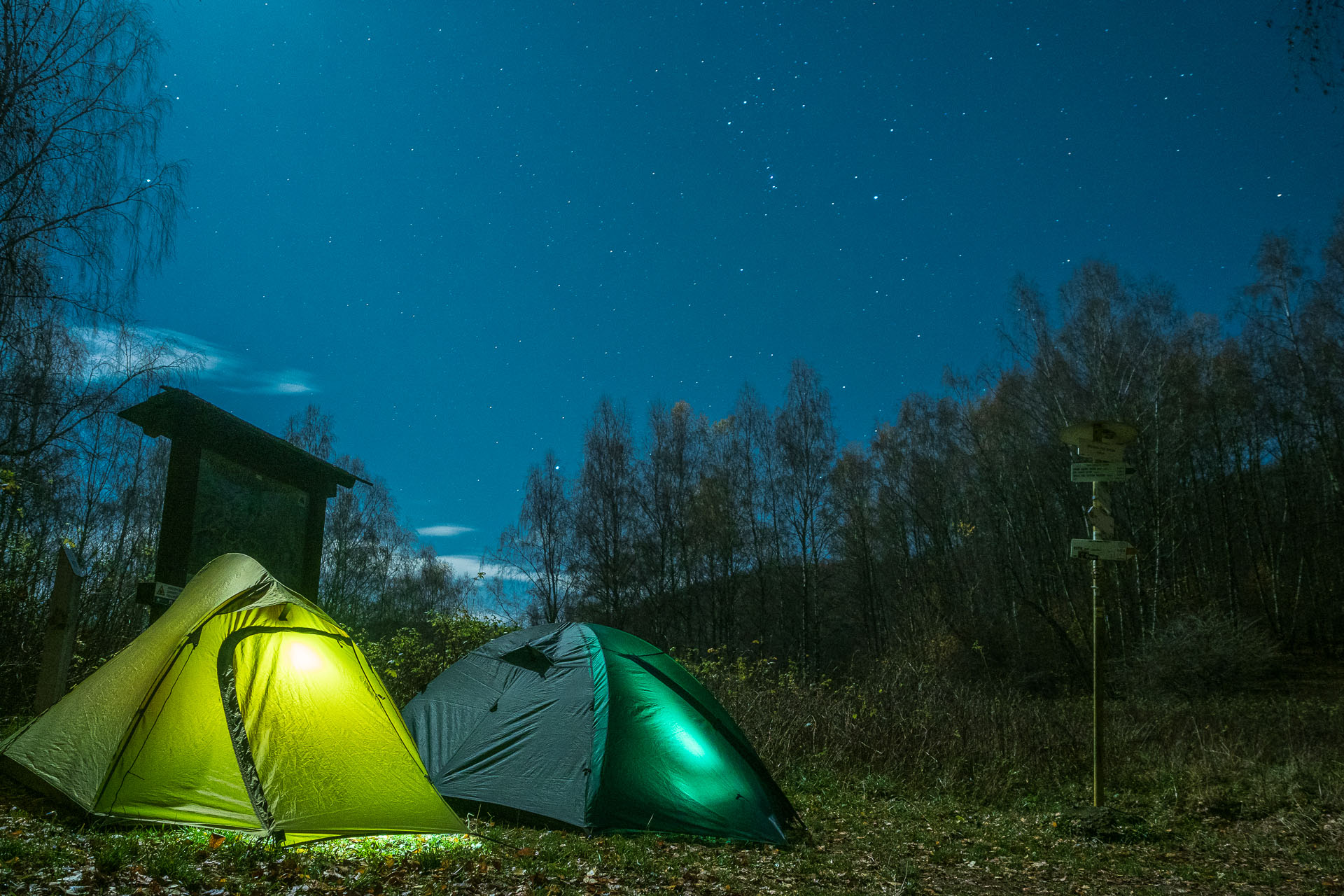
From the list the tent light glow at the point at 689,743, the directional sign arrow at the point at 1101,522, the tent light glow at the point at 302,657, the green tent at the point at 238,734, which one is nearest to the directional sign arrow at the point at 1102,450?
the directional sign arrow at the point at 1101,522

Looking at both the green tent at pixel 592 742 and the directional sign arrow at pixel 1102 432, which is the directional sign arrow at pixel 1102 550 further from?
the green tent at pixel 592 742

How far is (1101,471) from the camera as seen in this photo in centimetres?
762

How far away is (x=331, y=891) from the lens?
3920 mm

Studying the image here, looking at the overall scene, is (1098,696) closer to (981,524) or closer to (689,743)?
(689,743)

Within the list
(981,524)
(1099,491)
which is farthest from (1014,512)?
(1099,491)

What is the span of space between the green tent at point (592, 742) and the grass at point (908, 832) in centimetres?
27

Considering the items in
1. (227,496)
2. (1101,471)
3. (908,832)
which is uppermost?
(1101,471)

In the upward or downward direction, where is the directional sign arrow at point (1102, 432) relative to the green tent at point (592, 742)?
upward

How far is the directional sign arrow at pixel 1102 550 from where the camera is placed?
24.0 ft

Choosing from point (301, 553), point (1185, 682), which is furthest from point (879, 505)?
point (301, 553)

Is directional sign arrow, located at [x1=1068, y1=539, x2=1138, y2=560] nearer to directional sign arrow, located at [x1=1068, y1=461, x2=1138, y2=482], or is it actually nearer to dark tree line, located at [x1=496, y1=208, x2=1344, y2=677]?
directional sign arrow, located at [x1=1068, y1=461, x2=1138, y2=482]

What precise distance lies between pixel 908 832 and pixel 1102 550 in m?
3.38

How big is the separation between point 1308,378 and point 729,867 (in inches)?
982

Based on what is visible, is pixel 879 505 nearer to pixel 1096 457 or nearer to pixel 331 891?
pixel 1096 457
